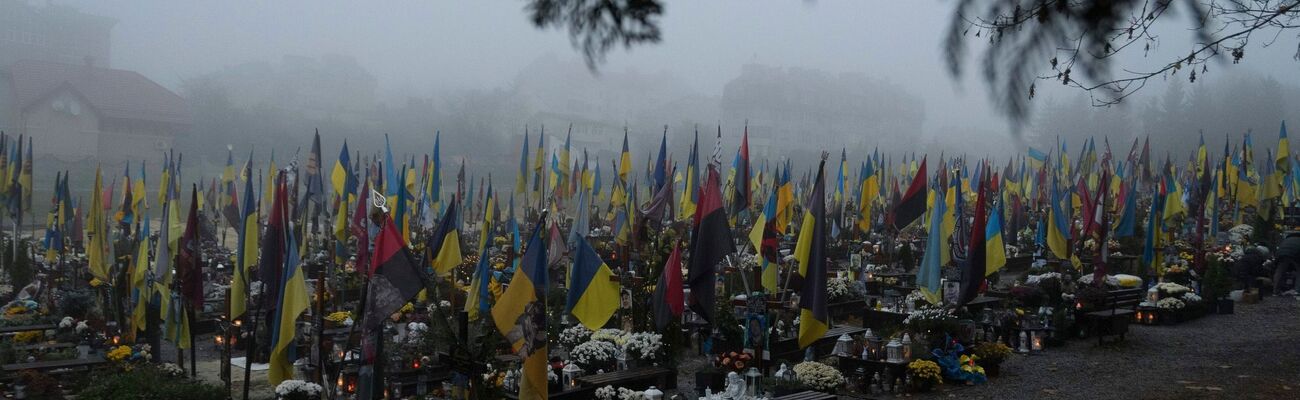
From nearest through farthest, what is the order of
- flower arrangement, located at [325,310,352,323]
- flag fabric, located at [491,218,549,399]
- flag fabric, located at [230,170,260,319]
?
flag fabric, located at [491,218,549,399], flag fabric, located at [230,170,260,319], flower arrangement, located at [325,310,352,323]

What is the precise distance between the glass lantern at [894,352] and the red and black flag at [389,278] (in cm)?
671

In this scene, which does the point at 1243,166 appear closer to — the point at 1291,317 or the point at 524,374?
the point at 1291,317

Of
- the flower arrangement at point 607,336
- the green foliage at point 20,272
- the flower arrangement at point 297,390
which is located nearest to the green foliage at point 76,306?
the green foliage at point 20,272

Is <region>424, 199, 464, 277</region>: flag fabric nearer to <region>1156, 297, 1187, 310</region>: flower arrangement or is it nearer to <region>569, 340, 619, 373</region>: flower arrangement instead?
<region>569, 340, 619, 373</region>: flower arrangement

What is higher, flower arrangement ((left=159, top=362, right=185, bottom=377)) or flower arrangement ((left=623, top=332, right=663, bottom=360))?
flower arrangement ((left=623, top=332, right=663, bottom=360))

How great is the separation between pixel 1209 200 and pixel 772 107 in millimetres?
72741

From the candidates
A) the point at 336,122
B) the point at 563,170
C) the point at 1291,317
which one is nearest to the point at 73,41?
the point at 336,122

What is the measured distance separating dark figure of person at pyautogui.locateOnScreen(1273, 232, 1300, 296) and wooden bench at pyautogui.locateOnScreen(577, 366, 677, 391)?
15795 mm

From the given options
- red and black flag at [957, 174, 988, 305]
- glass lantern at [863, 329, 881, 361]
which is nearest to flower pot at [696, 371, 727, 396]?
glass lantern at [863, 329, 881, 361]

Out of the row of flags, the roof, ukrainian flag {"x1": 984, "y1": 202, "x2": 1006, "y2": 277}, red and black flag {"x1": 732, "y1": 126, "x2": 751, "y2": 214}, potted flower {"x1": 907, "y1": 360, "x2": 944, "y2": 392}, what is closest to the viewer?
the row of flags

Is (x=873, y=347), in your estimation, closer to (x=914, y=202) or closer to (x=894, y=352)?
(x=894, y=352)

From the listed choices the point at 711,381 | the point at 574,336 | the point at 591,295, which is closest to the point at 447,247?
the point at 574,336

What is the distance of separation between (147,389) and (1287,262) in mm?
22418

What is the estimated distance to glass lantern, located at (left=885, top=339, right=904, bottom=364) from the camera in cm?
1345
